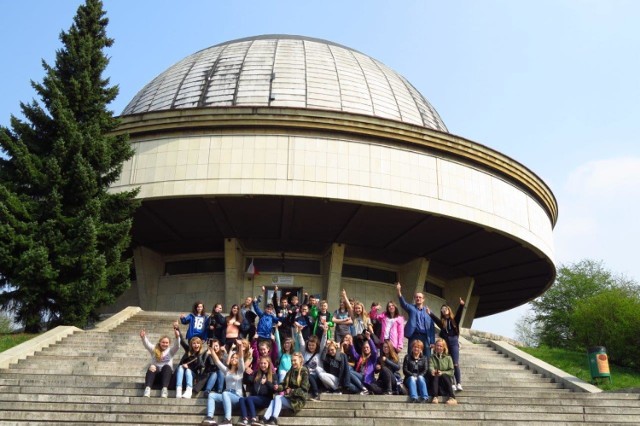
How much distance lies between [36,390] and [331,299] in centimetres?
1527

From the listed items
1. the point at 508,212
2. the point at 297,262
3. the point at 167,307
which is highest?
the point at 508,212

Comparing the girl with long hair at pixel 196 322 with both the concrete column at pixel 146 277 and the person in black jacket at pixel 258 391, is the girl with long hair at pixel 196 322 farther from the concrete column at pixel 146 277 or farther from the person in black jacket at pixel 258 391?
the concrete column at pixel 146 277

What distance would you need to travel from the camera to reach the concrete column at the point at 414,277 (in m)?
25.8

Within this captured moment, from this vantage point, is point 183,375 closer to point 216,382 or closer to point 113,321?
point 216,382

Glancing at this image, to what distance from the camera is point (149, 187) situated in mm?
20922

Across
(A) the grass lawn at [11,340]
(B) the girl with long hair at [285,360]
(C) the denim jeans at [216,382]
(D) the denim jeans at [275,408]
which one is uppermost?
(A) the grass lawn at [11,340]

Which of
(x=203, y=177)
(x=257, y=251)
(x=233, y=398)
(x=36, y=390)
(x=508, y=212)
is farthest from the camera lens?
(x=257, y=251)

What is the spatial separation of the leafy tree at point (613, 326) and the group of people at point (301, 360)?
880cm

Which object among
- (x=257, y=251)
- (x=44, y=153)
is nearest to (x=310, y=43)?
(x=257, y=251)

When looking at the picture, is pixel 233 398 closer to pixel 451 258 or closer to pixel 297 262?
pixel 297 262

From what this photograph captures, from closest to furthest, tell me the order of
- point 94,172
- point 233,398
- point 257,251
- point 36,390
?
point 233,398 < point 36,390 < point 94,172 < point 257,251

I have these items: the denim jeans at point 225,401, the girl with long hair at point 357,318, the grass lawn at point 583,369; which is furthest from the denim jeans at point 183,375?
the grass lawn at point 583,369

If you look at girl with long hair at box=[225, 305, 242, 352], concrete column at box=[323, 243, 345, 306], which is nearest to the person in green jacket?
girl with long hair at box=[225, 305, 242, 352]

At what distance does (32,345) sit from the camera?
12797mm
